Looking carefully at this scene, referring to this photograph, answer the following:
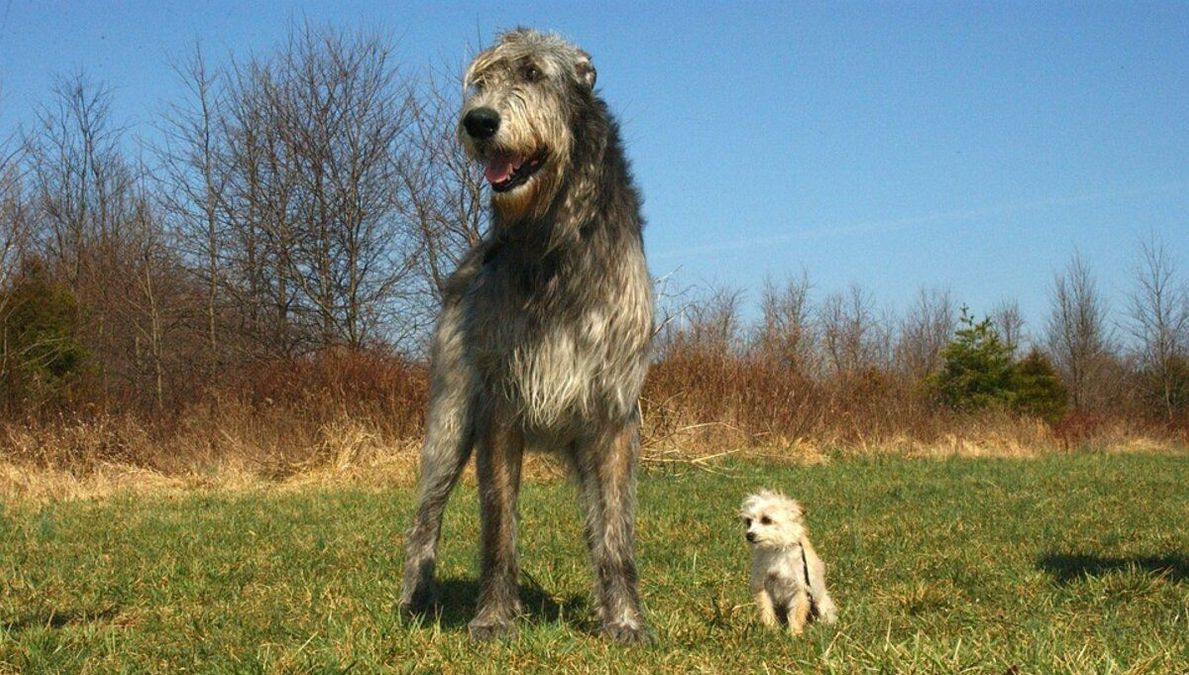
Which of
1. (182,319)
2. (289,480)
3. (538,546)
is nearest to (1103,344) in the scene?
(182,319)

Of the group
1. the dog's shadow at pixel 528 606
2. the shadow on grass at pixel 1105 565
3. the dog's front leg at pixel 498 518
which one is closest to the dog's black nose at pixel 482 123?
the dog's front leg at pixel 498 518

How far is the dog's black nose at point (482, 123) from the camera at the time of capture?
386 cm

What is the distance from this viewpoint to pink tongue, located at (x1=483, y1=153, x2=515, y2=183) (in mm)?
3973

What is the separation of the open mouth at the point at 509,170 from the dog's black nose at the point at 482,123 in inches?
4.5

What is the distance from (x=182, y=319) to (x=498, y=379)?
840 inches

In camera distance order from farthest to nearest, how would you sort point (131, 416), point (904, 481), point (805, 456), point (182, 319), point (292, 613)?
point (182, 319)
point (805, 456)
point (131, 416)
point (904, 481)
point (292, 613)

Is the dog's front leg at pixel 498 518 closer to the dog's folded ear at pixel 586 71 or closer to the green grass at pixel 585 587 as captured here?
the green grass at pixel 585 587

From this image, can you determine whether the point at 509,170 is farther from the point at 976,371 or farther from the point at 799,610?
the point at 976,371

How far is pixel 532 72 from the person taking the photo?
13.4 feet

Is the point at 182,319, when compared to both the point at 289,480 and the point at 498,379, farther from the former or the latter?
the point at 498,379

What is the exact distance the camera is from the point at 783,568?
4.88 m

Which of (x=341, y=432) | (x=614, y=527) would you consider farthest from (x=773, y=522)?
(x=341, y=432)

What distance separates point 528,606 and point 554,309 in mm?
1743

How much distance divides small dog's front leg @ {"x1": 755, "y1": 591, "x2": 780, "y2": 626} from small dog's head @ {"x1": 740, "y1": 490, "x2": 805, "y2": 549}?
25 cm
